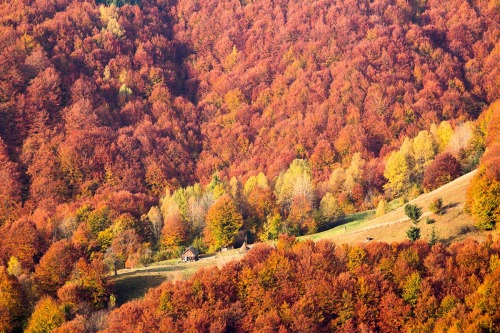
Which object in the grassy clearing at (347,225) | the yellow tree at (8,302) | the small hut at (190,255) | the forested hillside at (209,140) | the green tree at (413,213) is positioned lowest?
the grassy clearing at (347,225)

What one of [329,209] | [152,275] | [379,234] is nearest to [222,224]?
[329,209]

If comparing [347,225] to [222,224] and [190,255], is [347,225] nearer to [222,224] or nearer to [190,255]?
[222,224]

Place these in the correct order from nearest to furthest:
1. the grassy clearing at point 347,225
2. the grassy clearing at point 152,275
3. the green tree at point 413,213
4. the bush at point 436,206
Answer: the green tree at point 413,213 → the bush at point 436,206 → the grassy clearing at point 152,275 → the grassy clearing at point 347,225

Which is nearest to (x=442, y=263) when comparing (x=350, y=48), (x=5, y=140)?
(x=5, y=140)

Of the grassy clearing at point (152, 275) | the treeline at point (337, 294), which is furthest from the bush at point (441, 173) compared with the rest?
the grassy clearing at point (152, 275)

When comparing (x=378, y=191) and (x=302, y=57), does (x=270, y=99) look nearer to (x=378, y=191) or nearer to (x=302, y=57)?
(x=302, y=57)

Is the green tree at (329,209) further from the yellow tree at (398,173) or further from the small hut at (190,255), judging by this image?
the small hut at (190,255)
